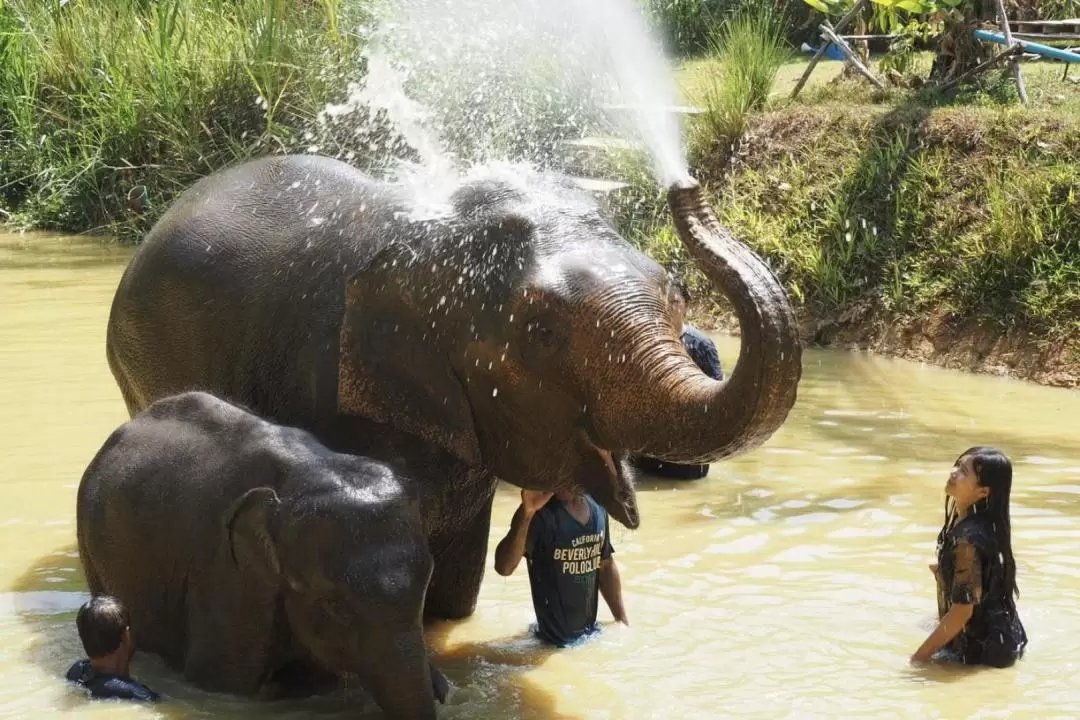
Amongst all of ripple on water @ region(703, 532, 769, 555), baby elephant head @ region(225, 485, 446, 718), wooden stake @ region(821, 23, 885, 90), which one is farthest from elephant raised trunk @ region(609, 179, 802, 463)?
wooden stake @ region(821, 23, 885, 90)

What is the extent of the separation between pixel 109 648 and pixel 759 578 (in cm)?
263

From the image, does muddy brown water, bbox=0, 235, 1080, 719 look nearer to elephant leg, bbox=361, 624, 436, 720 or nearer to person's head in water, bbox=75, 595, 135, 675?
person's head in water, bbox=75, 595, 135, 675

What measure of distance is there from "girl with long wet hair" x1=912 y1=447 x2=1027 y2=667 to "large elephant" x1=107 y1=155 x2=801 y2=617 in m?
1.44

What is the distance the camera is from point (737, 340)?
1104 cm

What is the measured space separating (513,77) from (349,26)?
1578mm

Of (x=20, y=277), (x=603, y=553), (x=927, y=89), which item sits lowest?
(x=20, y=277)

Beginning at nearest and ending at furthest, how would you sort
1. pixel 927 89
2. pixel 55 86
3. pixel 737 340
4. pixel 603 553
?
pixel 603 553
pixel 737 340
pixel 927 89
pixel 55 86

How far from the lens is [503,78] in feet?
46.1

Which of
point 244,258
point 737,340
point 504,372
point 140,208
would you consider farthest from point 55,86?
point 504,372

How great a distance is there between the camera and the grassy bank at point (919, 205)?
10.4 m

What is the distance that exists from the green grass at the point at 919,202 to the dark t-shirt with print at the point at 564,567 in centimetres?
522

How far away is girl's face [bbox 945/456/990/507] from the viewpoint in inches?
214

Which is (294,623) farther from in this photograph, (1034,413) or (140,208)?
(140,208)

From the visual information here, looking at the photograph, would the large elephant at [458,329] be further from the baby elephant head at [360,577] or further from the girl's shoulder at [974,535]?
the girl's shoulder at [974,535]
